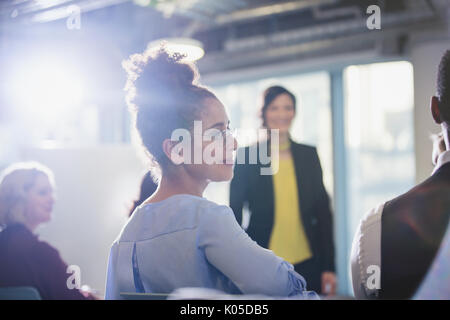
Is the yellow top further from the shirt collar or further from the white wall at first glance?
the shirt collar

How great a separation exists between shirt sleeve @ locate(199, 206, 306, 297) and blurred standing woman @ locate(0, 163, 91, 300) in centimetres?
52

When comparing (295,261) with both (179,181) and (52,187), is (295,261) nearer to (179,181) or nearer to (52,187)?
(179,181)

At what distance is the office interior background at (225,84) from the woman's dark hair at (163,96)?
98 mm

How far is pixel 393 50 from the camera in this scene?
3.27 meters

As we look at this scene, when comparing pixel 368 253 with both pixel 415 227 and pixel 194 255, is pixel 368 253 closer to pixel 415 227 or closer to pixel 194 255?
pixel 415 227

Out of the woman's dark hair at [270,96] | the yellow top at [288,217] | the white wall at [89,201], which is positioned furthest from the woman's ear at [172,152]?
the woman's dark hair at [270,96]

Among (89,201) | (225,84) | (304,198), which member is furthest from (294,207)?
(225,84)

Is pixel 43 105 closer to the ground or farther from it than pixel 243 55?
closer to the ground

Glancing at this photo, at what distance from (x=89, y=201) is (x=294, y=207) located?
140 centimetres

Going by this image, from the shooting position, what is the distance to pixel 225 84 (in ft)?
13.8
